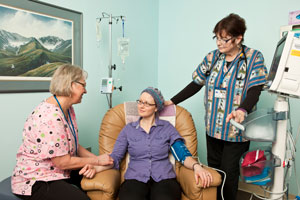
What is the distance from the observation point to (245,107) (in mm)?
1493

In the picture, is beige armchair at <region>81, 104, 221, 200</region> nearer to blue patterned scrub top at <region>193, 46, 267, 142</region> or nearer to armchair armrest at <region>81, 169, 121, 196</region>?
armchair armrest at <region>81, 169, 121, 196</region>

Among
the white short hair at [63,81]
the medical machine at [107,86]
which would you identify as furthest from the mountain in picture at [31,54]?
the white short hair at [63,81]

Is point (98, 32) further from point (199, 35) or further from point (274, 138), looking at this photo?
point (274, 138)

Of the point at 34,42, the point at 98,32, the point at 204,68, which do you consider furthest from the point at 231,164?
the point at 34,42

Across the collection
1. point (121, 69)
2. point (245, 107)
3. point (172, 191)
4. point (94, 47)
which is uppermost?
point (94, 47)

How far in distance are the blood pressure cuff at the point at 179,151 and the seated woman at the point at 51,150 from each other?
0.60 meters

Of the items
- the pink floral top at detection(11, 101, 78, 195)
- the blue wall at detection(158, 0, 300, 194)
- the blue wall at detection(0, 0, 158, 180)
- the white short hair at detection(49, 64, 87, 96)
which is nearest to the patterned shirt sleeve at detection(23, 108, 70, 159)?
the pink floral top at detection(11, 101, 78, 195)

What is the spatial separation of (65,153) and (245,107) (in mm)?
1110

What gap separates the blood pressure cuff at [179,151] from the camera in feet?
5.59

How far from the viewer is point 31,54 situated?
74.8 inches

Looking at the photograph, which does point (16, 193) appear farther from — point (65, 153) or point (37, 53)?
point (37, 53)

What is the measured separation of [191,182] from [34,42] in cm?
158

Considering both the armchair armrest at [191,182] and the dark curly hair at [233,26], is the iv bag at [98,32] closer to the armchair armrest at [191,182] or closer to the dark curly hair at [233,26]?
the dark curly hair at [233,26]

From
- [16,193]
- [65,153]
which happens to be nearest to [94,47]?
[65,153]
